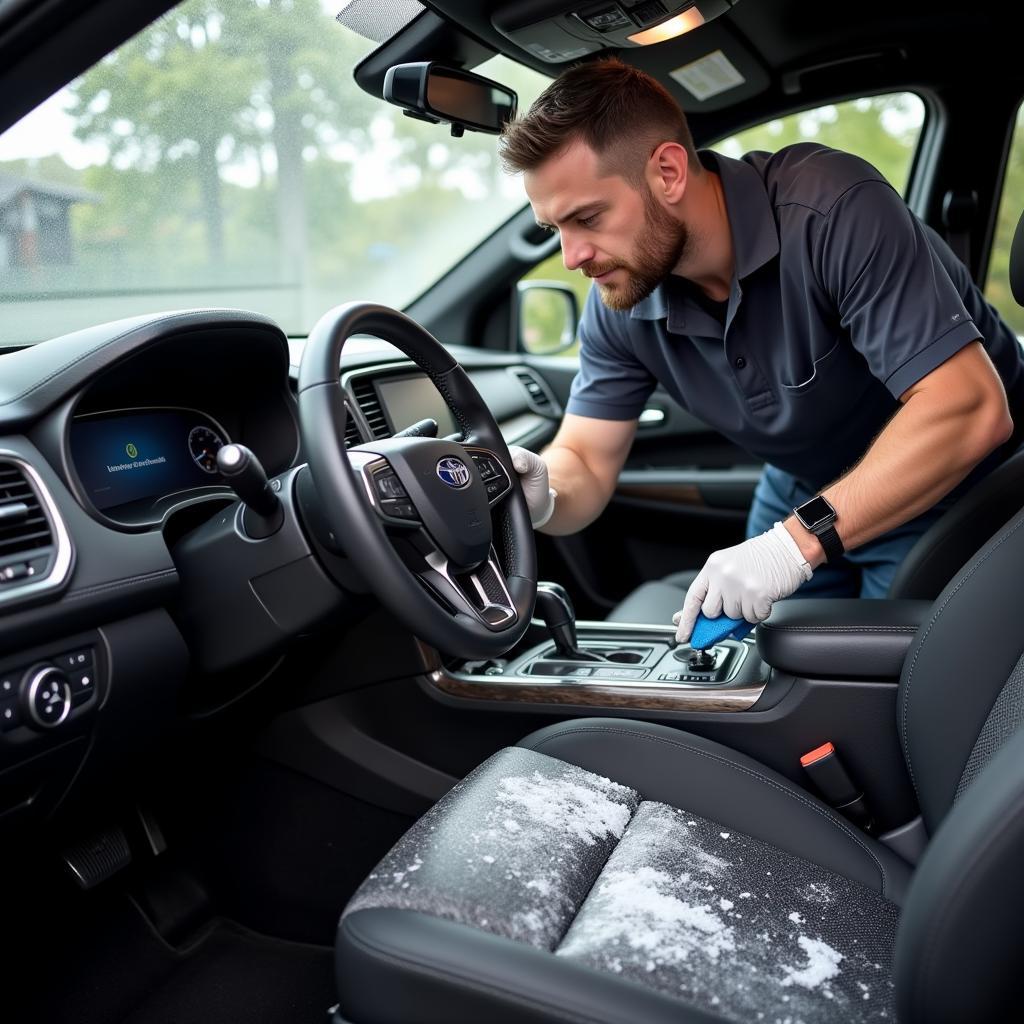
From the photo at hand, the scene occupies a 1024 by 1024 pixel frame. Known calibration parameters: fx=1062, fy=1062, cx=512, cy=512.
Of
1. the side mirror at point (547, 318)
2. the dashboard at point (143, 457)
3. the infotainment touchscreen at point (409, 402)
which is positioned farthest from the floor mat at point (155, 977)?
the side mirror at point (547, 318)

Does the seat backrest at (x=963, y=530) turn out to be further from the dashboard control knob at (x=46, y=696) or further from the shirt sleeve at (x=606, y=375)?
the dashboard control knob at (x=46, y=696)

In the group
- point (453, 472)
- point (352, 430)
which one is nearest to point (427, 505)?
point (453, 472)

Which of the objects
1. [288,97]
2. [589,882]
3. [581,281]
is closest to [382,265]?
[288,97]

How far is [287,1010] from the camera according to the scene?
1.76 meters

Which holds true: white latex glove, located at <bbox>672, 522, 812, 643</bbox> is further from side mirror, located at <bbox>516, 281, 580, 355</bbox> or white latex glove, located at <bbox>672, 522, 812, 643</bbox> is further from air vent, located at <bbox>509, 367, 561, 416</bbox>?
side mirror, located at <bbox>516, 281, 580, 355</bbox>

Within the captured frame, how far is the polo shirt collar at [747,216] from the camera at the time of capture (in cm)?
181

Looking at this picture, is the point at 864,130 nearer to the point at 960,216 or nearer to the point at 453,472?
the point at 960,216

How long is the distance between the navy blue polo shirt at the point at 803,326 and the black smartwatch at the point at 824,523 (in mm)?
238

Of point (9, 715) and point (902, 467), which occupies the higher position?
point (902, 467)

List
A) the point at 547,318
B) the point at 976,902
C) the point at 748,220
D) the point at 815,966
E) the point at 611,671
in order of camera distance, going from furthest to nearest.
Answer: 1. the point at 547,318
2. the point at 748,220
3. the point at 611,671
4. the point at 815,966
5. the point at 976,902

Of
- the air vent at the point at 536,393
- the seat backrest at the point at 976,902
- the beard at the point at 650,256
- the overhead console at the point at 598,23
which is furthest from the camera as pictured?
the air vent at the point at 536,393

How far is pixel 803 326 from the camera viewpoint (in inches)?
72.3

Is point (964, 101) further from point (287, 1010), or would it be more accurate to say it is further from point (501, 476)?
point (287, 1010)

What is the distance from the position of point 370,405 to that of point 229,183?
142 cm
